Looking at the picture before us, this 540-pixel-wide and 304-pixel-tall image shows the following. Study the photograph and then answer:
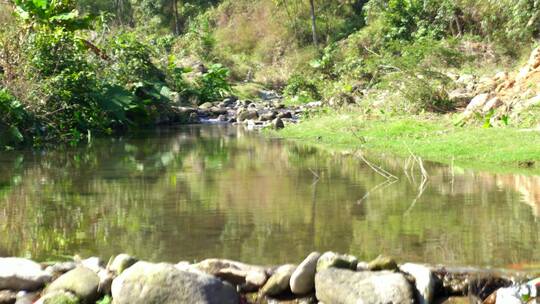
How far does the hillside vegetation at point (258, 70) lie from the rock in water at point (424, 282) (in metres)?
10.8

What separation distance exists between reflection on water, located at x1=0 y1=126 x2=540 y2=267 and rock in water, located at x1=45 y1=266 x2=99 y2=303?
47.3 inches

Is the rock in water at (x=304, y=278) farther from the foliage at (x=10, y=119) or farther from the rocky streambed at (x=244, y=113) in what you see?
the rocky streambed at (x=244, y=113)

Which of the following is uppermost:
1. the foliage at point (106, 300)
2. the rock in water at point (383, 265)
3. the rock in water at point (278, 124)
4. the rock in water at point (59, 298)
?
the rock in water at point (278, 124)

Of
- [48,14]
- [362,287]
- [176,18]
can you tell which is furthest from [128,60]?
[176,18]

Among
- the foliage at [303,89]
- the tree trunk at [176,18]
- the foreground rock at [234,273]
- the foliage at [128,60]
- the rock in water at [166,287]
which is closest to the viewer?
the rock in water at [166,287]

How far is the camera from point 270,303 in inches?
257

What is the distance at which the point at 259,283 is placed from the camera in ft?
21.8

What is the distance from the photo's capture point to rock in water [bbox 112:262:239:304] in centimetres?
606

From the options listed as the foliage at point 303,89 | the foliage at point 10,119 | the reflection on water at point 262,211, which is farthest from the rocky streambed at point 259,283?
the foliage at point 303,89

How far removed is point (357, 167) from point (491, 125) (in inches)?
172

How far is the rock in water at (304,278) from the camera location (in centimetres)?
650

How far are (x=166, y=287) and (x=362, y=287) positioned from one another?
4.89ft

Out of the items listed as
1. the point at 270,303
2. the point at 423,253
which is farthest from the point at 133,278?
the point at 423,253

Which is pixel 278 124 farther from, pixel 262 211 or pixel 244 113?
pixel 262 211
